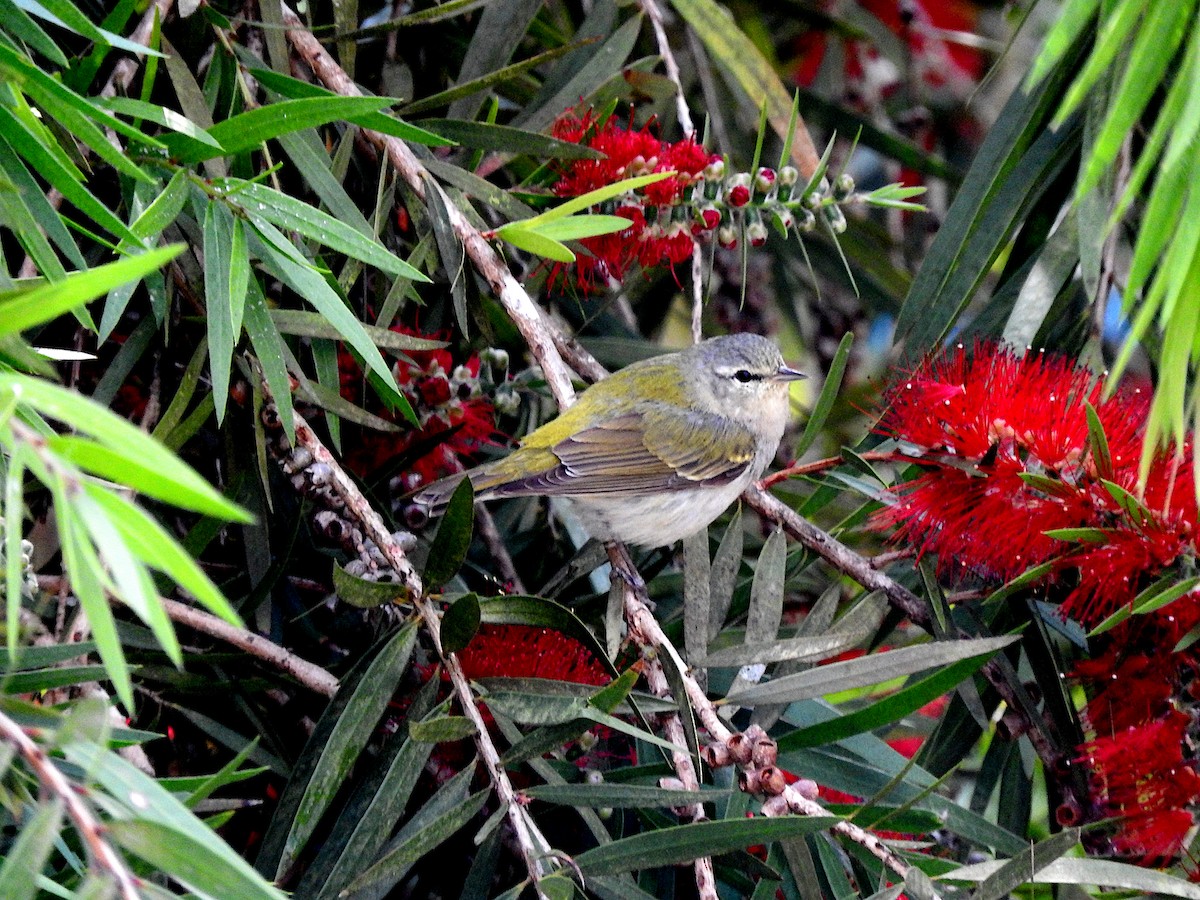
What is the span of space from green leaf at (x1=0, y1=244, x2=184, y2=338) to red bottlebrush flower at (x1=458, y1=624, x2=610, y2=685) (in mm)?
972

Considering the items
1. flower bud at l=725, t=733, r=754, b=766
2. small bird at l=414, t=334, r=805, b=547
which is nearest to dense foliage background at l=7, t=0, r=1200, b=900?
flower bud at l=725, t=733, r=754, b=766

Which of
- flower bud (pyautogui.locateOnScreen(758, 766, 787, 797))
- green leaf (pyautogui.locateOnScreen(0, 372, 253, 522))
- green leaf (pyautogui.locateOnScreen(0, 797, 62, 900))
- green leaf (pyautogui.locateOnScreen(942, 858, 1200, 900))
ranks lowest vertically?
green leaf (pyautogui.locateOnScreen(942, 858, 1200, 900))

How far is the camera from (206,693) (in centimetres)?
189

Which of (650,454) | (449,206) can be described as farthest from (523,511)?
(449,206)

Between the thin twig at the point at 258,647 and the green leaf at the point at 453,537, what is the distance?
0.80ft

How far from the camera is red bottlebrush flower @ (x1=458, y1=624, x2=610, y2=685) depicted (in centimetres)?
180

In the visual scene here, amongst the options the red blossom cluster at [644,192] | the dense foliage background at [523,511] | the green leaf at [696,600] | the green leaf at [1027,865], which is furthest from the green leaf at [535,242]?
the green leaf at [1027,865]

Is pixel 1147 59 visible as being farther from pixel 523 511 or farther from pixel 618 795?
pixel 523 511

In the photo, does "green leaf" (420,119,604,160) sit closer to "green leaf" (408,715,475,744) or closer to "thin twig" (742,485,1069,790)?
"thin twig" (742,485,1069,790)

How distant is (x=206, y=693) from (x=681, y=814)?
780mm

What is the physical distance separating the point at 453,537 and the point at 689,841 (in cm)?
52

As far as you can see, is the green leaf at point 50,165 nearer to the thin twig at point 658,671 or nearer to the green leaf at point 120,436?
the green leaf at point 120,436

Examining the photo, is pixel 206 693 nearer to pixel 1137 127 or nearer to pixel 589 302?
pixel 589 302

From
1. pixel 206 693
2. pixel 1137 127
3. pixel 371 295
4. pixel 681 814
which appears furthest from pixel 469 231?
pixel 1137 127
